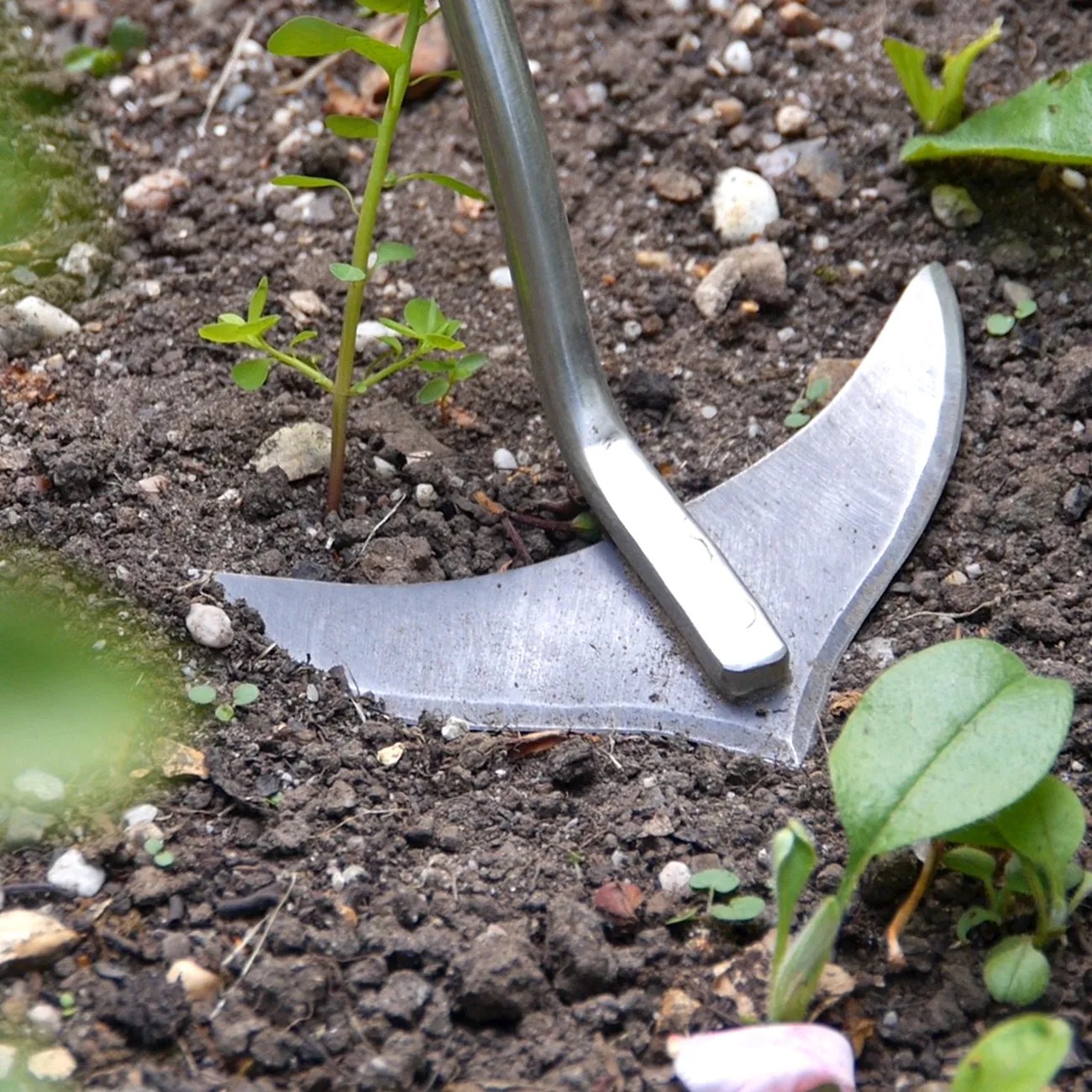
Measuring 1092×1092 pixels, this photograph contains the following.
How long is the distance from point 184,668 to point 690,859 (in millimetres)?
461

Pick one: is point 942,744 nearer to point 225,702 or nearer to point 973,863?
point 973,863

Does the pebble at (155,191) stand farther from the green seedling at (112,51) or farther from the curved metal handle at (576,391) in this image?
the curved metal handle at (576,391)

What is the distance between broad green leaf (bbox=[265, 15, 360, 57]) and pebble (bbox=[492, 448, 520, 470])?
43 cm

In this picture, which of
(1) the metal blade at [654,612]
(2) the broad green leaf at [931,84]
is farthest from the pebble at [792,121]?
(1) the metal blade at [654,612]

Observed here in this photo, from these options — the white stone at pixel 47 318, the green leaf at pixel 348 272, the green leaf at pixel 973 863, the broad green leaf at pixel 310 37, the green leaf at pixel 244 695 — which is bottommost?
the green leaf at pixel 973 863

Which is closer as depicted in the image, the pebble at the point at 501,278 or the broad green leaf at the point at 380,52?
the broad green leaf at the point at 380,52

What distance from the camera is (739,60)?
168 cm

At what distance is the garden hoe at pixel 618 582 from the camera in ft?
3.73

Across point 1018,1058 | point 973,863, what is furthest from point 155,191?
point 1018,1058

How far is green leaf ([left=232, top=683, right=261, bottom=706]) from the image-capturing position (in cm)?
112

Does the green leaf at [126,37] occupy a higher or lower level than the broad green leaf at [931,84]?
higher

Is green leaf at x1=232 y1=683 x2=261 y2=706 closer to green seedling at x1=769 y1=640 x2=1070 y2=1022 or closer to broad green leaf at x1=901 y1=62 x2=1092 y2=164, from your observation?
green seedling at x1=769 y1=640 x2=1070 y2=1022

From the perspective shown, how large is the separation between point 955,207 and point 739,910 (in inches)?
35.9

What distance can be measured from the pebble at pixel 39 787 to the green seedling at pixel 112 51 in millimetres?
1115
